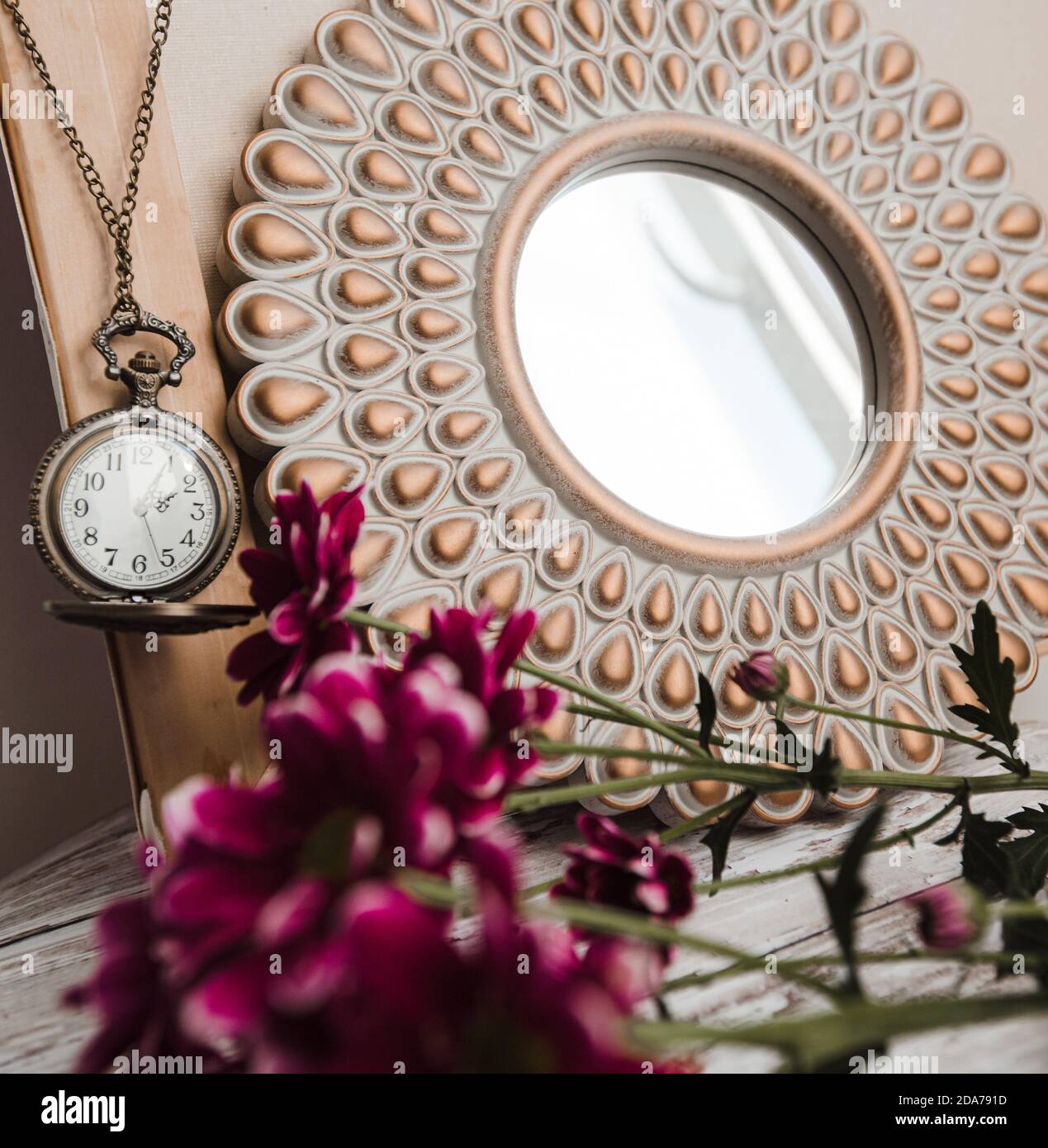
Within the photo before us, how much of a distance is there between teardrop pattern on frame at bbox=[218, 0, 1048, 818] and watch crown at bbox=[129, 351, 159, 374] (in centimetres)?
4

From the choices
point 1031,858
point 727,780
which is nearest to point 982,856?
point 1031,858

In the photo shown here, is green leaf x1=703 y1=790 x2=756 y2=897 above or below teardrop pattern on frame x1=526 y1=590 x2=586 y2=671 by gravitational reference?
below

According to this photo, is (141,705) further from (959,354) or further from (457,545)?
(959,354)

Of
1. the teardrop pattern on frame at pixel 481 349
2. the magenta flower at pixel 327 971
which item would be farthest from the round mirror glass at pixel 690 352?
the magenta flower at pixel 327 971

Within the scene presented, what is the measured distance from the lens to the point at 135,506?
0.44 meters

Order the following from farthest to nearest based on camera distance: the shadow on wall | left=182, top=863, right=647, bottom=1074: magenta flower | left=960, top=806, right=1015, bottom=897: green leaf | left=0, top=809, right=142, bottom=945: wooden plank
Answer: the shadow on wall, left=0, top=809, right=142, bottom=945: wooden plank, left=960, top=806, right=1015, bottom=897: green leaf, left=182, top=863, right=647, bottom=1074: magenta flower

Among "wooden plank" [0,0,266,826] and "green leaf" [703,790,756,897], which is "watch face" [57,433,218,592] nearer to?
"wooden plank" [0,0,266,826]

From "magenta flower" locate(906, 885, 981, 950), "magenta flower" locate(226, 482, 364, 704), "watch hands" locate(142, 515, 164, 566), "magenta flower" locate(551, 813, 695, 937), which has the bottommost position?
"magenta flower" locate(906, 885, 981, 950)

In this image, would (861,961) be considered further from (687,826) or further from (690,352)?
(690,352)

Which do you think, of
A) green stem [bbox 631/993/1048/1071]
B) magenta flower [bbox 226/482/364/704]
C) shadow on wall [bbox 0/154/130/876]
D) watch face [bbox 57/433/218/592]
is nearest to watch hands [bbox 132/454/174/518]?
watch face [bbox 57/433/218/592]

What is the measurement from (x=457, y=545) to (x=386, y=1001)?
350 mm

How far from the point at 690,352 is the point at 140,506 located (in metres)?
0.36

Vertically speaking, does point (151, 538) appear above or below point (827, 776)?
above

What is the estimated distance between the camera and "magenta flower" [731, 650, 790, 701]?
0.38 m
